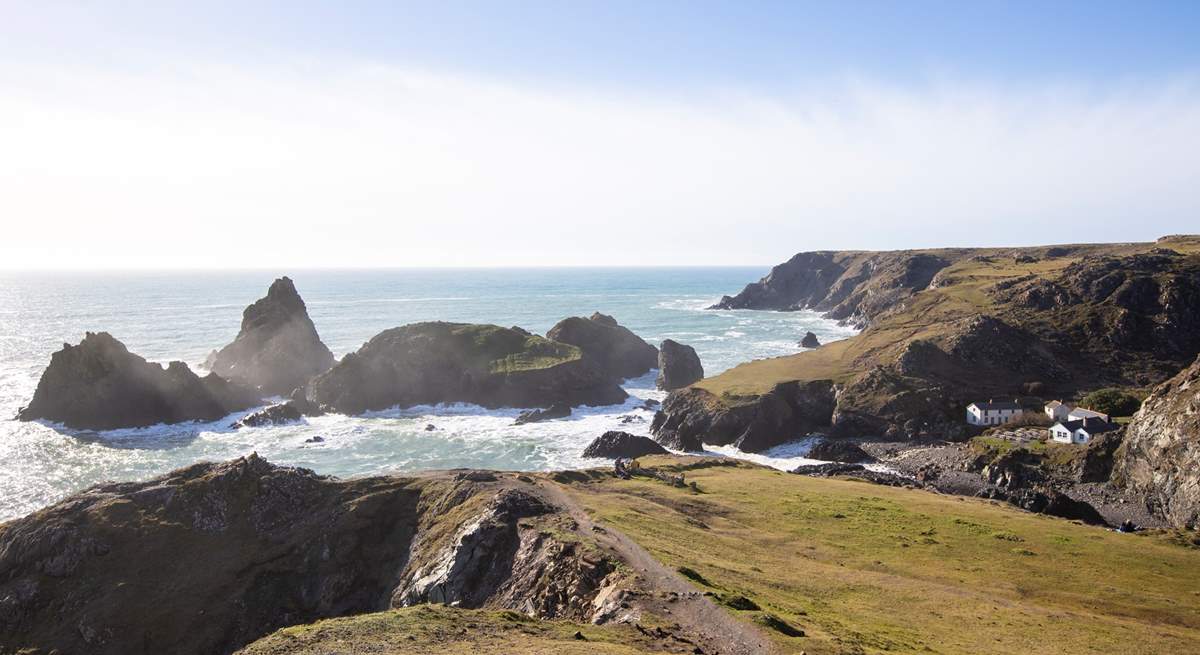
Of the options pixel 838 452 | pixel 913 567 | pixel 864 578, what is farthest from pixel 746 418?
pixel 864 578

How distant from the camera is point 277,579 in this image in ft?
152

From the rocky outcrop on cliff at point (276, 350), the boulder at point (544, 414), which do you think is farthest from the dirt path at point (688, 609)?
the rocky outcrop on cliff at point (276, 350)

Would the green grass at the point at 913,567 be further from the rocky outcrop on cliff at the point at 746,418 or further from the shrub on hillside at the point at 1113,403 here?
the shrub on hillside at the point at 1113,403

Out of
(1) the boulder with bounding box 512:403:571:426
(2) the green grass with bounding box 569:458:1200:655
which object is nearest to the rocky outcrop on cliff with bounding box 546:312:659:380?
(1) the boulder with bounding box 512:403:571:426

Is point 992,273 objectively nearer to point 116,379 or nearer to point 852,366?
point 852,366

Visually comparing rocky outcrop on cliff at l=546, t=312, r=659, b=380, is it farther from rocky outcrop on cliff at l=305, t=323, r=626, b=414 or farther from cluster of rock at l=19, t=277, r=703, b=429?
rocky outcrop on cliff at l=305, t=323, r=626, b=414

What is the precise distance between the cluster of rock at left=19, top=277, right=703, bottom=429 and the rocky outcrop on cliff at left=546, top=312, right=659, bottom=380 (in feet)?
0.79

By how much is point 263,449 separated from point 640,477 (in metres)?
55.1

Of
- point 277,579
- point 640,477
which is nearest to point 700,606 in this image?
point 277,579

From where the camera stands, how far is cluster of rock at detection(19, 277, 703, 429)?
103 metres

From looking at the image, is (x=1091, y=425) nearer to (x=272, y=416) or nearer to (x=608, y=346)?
(x=608, y=346)

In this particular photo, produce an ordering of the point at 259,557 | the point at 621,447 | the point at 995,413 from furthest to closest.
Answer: the point at 995,413 → the point at 621,447 → the point at 259,557

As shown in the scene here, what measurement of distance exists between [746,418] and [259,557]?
6553 cm

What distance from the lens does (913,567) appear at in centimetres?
4622
